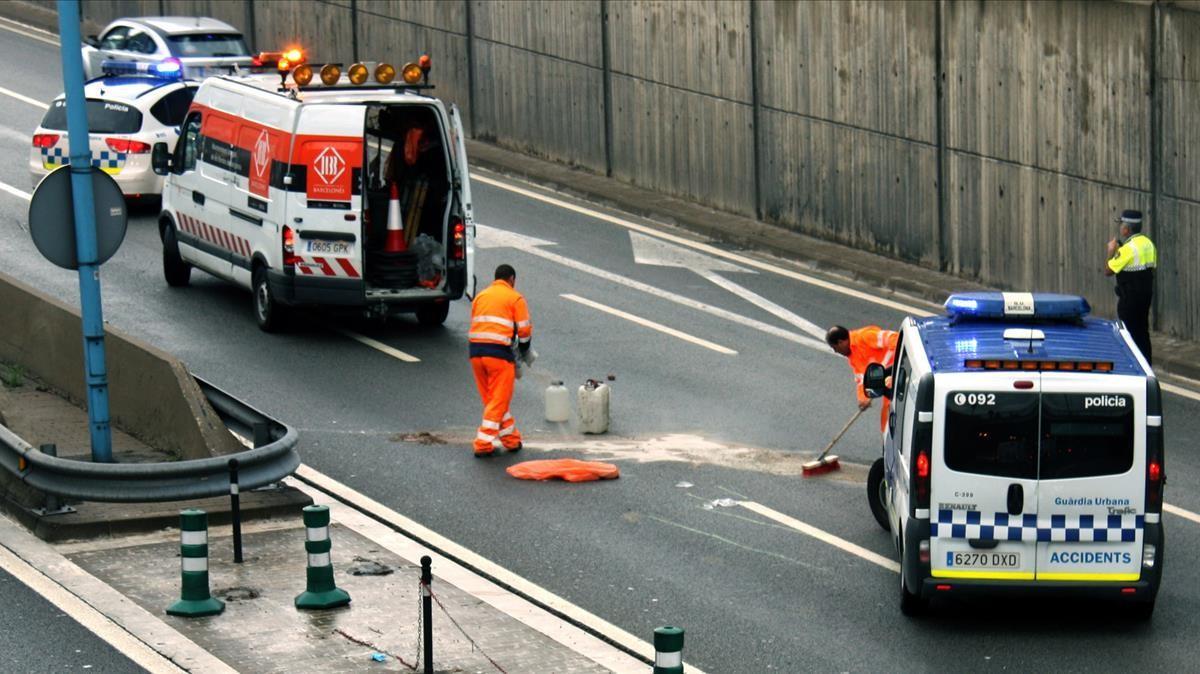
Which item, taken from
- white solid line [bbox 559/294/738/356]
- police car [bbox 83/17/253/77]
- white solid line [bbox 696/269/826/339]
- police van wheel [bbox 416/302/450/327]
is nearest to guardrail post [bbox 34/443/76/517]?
police van wheel [bbox 416/302/450/327]

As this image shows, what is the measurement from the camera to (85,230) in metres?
14.8

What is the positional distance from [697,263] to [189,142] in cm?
615

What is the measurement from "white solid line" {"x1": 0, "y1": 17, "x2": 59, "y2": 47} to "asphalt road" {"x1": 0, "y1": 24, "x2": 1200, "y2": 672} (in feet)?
44.8

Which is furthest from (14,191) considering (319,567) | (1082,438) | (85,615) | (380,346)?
(1082,438)

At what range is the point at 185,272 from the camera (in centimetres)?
2322

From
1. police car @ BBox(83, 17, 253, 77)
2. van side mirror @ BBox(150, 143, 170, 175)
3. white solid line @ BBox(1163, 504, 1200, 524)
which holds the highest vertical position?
police car @ BBox(83, 17, 253, 77)

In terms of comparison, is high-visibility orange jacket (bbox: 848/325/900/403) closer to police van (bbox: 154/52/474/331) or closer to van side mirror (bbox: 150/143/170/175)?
police van (bbox: 154/52/474/331)

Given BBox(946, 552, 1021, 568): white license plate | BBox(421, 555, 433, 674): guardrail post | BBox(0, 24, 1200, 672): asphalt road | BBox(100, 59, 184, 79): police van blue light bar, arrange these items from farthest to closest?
BBox(100, 59, 184, 79): police van blue light bar < BBox(0, 24, 1200, 672): asphalt road < BBox(946, 552, 1021, 568): white license plate < BBox(421, 555, 433, 674): guardrail post

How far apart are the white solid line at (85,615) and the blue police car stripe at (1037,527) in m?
4.74

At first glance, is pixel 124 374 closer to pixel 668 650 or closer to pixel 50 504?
pixel 50 504

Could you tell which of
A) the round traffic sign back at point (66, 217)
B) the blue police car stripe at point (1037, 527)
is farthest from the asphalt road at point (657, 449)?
the round traffic sign back at point (66, 217)

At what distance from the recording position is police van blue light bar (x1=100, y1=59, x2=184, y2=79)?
3031 centimetres

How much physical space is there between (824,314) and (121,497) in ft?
33.4

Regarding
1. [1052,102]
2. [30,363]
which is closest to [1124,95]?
[1052,102]
